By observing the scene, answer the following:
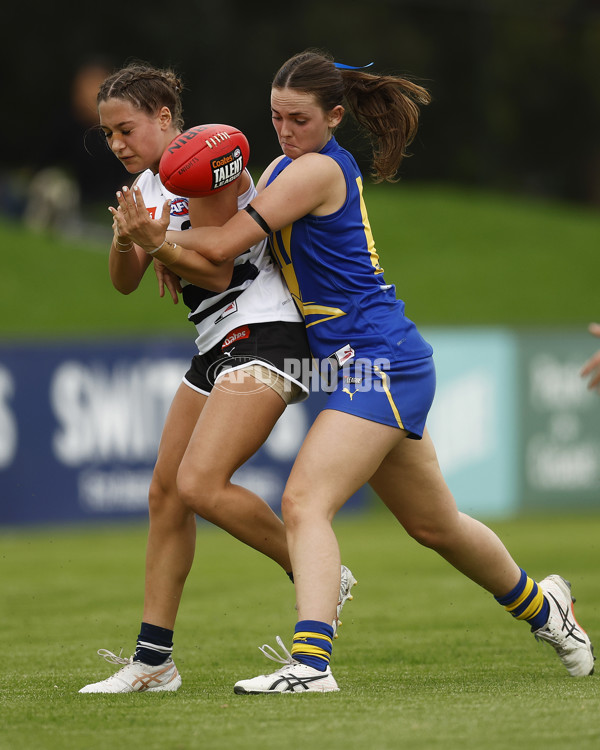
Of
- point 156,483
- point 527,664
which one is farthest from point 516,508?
point 156,483

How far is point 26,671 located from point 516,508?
26.1ft

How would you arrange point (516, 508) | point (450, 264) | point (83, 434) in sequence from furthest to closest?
point (450, 264) → point (516, 508) → point (83, 434)

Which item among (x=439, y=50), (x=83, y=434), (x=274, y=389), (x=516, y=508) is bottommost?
(x=516, y=508)

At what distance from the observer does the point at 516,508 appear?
1236cm

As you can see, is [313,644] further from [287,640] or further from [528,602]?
[287,640]

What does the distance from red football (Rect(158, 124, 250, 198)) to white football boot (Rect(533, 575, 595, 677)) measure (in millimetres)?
2023

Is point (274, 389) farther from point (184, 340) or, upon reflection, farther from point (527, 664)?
point (184, 340)

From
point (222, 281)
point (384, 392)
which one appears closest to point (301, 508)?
point (384, 392)

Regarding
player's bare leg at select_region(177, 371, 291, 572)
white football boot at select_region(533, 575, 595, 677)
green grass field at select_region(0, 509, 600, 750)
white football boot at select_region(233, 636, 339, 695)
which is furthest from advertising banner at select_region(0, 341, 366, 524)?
white football boot at select_region(233, 636, 339, 695)

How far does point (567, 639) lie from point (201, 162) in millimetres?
2254

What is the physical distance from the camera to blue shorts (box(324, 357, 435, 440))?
427 centimetres

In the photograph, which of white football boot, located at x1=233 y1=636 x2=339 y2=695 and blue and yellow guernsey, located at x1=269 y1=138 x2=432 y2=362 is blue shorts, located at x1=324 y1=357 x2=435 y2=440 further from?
white football boot, located at x1=233 y1=636 x2=339 y2=695

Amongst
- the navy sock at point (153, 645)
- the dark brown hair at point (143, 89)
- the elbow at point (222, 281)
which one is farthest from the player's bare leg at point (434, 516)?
the dark brown hair at point (143, 89)

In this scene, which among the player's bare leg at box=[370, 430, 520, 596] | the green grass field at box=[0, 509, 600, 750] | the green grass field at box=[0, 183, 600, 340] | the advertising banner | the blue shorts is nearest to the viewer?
the green grass field at box=[0, 509, 600, 750]
